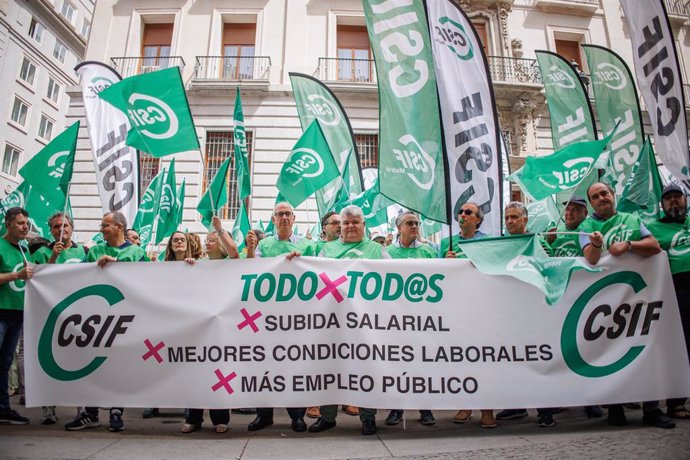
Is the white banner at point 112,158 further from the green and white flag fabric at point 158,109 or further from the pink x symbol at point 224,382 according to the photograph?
the pink x symbol at point 224,382

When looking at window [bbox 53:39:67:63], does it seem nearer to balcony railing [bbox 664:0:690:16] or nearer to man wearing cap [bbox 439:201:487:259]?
man wearing cap [bbox 439:201:487:259]

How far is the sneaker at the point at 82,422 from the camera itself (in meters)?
3.70

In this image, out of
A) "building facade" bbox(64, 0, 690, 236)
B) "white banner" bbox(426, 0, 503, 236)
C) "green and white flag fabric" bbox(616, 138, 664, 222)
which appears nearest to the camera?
"white banner" bbox(426, 0, 503, 236)

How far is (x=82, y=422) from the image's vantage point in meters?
3.75

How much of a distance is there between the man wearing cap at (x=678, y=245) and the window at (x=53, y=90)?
32.8 metres

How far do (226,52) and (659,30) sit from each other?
14.4 meters

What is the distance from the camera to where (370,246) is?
13.7ft

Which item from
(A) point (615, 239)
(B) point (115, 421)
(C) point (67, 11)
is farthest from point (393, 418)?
(C) point (67, 11)

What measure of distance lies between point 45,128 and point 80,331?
29116 mm

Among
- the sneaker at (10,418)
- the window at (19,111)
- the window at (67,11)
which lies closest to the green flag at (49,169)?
the sneaker at (10,418)

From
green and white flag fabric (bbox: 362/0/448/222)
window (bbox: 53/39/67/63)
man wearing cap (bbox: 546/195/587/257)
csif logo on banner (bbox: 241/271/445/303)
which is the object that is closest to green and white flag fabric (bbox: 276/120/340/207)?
green and white flag fabric (bbox: 362/0/448/222)

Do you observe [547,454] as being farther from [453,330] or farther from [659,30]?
[659,30]

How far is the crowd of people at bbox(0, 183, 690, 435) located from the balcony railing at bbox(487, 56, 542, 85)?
12417mm

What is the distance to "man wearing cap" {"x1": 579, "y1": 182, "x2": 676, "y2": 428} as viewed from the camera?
3369 millimetres
